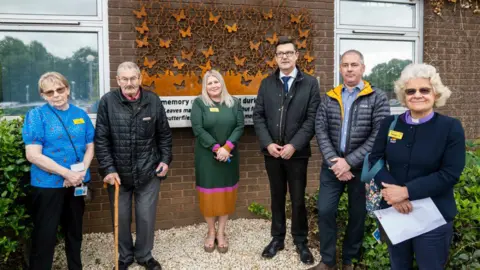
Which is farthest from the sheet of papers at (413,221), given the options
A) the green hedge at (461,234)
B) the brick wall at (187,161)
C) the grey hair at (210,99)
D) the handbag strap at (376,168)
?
the brick wall at (187,161)

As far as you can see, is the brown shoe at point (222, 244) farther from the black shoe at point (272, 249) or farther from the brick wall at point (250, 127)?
the brick wall at point (250, 127)

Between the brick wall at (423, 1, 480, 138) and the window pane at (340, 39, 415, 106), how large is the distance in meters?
0.28

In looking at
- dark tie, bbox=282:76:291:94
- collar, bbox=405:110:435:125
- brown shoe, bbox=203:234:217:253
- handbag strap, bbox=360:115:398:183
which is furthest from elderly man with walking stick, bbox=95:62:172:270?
collar, bbox=405:110:435:125

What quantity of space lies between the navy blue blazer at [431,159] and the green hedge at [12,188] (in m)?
2.78

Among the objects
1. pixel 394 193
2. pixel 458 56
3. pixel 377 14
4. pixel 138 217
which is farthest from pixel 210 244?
pixel 458 56

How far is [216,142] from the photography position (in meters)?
3.88

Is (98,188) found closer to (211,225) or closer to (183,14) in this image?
(211,225)

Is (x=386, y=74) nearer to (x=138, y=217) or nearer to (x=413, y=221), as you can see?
(x=413, y=221)

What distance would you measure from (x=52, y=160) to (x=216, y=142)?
1.45m

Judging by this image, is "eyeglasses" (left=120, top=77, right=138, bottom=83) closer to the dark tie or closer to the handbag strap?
the dark tie

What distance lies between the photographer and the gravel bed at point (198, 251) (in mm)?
3898

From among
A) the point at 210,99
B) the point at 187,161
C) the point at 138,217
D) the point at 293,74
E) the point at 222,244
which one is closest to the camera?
the point at 138,217

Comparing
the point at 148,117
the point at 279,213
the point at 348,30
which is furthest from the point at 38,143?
the point at 348,30

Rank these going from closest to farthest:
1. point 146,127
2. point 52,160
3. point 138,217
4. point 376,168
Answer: point 376,168 → point 52,160 → point 146,127 → point 138,217
